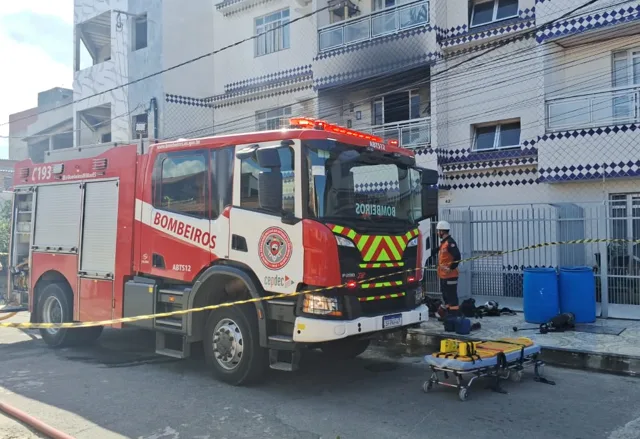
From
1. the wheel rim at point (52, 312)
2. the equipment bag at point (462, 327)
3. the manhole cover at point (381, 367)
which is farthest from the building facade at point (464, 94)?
the wheel rim at point (52, 312)

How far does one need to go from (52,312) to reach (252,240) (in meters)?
4.65

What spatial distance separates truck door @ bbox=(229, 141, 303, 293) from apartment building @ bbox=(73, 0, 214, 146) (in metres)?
13.6

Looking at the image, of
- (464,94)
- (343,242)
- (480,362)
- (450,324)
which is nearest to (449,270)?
(450,324)

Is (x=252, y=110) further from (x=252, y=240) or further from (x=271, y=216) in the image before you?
(x=271, y=216)

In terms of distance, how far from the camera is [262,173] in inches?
240

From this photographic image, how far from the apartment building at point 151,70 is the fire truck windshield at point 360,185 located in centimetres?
1378

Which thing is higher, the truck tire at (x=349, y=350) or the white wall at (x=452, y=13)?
the white wall at (x=452, y=13)

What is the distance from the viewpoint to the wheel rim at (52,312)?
28.8 feet

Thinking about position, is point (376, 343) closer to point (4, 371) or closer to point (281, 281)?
point (281, 281)

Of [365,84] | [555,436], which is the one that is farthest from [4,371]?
[365,84]

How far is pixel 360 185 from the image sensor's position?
635 cm

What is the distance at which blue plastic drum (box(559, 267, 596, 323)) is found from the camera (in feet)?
31.2

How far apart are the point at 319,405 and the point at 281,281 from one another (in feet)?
4.40

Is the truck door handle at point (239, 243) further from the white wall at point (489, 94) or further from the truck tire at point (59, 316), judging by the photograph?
the white wall at point (489, 94)
